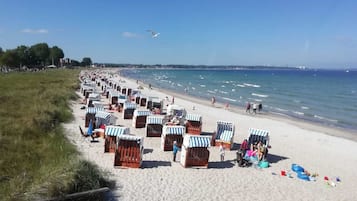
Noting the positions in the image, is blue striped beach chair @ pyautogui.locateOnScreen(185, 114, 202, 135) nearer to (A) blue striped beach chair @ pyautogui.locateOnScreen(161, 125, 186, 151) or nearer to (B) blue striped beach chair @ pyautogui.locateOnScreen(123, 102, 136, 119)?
(A) blue striped beach chair @ pyautogui.locateOnScreen(161, 125, 186, 151)

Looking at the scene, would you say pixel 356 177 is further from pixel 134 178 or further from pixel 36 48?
pixel 36 48

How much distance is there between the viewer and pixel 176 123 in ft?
65.0

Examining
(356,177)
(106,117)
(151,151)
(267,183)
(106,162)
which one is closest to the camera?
(267,183)

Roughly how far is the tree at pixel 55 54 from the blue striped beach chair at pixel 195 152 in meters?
121

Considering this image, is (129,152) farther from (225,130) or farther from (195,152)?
(225,130)

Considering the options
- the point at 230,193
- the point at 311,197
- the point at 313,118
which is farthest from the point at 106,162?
the point at 313,118

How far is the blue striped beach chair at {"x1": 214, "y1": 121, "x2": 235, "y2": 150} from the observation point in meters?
17.1

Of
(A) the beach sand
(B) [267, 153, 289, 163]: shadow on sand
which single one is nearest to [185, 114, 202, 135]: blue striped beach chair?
(A) the beach sand

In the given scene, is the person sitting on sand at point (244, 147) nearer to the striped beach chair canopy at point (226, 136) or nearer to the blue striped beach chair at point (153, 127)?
the striped beach chair canopy at point (226, 136)

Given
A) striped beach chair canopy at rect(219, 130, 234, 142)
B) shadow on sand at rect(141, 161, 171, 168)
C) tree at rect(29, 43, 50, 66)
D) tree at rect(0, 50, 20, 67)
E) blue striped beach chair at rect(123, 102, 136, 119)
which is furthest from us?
tree at rect(29, 43, 50, 66)

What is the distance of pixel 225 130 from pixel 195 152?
176 inches

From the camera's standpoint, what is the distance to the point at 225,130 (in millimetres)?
17531

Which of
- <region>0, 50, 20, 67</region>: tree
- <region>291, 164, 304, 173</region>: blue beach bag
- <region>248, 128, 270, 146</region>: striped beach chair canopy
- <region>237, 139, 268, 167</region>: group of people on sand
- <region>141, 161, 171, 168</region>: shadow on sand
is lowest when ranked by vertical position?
<region>291, 164, 304, 173</region>: blue beach bag

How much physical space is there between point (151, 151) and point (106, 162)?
2661mm
